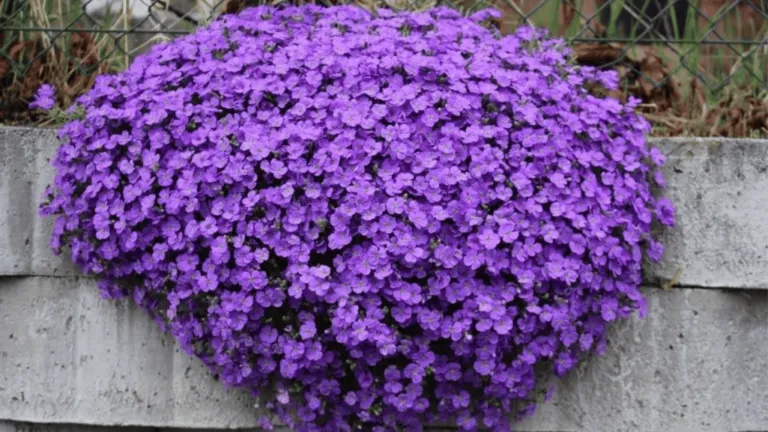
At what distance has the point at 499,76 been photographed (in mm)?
2396

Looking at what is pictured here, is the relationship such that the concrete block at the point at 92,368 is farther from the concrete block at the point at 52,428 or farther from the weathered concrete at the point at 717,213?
the weathered concrete at the point at 717,213

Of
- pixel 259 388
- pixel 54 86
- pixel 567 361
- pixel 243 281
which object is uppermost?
pixel 54 86

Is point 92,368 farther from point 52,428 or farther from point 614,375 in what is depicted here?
point 614,375

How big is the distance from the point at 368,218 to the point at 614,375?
741mm

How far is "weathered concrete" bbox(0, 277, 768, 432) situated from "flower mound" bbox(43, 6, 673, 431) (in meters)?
0.11

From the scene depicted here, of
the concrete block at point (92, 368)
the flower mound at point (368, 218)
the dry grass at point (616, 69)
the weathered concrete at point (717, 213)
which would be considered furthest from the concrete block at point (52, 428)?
the weathered concrete at point (717, 213)

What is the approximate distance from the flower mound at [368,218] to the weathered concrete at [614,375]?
113 mm

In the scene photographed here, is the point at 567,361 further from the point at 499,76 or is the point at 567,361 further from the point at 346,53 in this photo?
the point at 346,53

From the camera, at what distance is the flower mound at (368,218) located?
222 cm

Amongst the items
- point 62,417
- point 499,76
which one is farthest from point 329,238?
point 62,417

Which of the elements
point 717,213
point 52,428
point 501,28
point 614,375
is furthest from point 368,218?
point 501,28

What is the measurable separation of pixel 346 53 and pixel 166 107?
0.41 metres

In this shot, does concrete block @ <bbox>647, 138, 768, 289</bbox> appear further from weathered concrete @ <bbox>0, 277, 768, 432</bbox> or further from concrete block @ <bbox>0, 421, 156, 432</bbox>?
concrete block @ <bbox>0, 421, 156, 432</bbox>

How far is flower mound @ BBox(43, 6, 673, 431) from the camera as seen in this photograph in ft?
7.29
